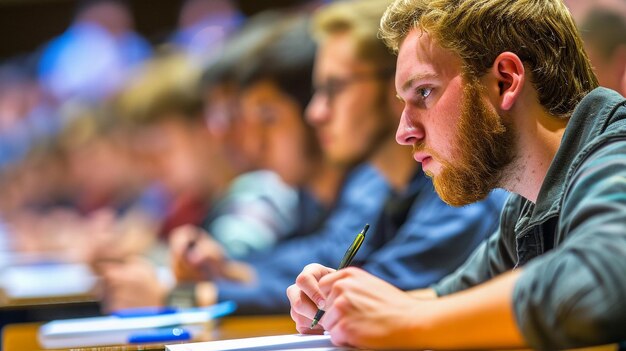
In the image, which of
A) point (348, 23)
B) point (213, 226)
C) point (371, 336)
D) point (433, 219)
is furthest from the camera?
point (213, 226)

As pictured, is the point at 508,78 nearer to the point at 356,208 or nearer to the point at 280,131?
the point at 356,208

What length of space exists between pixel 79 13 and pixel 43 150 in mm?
660

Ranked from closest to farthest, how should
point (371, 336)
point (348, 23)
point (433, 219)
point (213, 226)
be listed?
1. point (371, 336)
2. point (433, 219)
3. point (348, 23)
4. point (213, 226)

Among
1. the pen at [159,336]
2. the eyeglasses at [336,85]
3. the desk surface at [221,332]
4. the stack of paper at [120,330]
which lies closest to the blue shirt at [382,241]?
the desk surface at [221,332]

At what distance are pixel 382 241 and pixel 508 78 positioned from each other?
1492mm

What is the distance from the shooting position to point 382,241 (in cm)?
245

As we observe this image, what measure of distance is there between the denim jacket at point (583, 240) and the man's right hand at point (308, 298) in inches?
11.9

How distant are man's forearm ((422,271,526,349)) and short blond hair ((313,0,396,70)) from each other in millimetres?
1752

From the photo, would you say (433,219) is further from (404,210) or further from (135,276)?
(135,276)

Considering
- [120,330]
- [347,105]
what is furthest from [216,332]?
[347,105]

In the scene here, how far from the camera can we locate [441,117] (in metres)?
1.00

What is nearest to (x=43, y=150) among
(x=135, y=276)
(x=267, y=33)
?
(x=135, y=276)

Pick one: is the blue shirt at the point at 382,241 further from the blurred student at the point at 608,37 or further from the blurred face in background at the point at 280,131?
the blurred student at the point at 608,37

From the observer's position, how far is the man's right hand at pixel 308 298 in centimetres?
103
